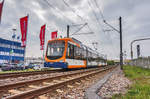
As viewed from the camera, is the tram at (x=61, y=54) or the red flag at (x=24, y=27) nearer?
the tram at (x=61, y=54)

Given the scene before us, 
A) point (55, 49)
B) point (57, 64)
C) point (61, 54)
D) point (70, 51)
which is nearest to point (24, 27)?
point (55, 49)

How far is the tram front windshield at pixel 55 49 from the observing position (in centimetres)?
1364

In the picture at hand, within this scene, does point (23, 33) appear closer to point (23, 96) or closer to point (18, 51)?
point (23, 96)

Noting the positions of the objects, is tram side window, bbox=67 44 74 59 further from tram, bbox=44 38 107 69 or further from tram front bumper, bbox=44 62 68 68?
tram front bumper, bbox=44 62 68 68

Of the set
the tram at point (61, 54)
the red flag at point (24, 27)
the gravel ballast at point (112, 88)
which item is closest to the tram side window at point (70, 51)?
the tram at point (61, 54)

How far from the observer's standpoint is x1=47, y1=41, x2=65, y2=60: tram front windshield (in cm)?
1364

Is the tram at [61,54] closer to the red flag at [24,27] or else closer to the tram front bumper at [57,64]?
the tram front bumper at [57,64]

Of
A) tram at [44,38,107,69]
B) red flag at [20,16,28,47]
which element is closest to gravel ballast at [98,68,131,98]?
tram at [44,38,107,69]

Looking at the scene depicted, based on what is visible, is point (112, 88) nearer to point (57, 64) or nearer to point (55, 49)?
point (57, 64)

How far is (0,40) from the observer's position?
5000cm

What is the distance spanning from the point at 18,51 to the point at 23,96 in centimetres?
5836

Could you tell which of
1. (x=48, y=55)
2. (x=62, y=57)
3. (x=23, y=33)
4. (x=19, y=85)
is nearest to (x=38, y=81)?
(x=19, y=85)

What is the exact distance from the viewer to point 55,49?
14117 mm

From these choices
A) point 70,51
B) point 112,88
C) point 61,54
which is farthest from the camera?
point 70,51
